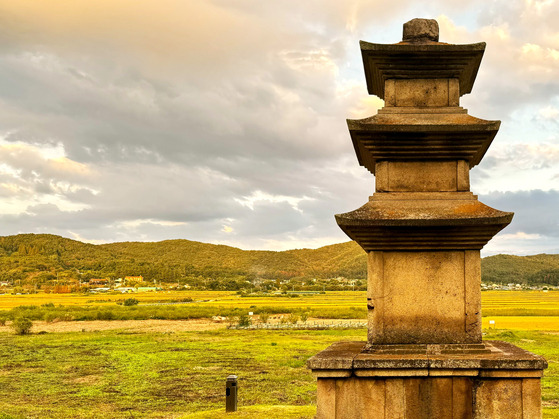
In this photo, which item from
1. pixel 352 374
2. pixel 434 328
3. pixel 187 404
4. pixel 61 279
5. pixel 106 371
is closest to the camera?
pixel 352 374

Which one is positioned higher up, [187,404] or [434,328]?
[434,328]

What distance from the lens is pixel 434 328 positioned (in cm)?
748

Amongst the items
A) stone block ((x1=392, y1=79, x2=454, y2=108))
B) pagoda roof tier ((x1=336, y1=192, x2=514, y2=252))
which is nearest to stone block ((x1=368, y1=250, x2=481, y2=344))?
pagoda roof tier ((x1=336, y1=192, x2=514, y2=252))

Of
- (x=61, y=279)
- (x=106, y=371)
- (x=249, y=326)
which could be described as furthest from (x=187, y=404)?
(x=61, y=279)

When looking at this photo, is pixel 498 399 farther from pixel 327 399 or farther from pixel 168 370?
pixel 168 370

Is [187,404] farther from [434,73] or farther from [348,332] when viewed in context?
[348,332]

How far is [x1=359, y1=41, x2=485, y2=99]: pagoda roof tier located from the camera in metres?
8.05

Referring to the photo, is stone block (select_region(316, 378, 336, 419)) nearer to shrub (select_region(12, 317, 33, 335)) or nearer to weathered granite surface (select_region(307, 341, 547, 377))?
weathered granite surface (select_region(307, 341, 547, 377))

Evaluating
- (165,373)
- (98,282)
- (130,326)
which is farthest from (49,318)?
(98,282)

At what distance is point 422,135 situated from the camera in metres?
7.77

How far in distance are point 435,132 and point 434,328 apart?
3.10 metres

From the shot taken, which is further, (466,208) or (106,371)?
(106,371)

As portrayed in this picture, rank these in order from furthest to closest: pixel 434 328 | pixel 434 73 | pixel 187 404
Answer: pixel 187 404 < pixel 434 73 < pixel 434 328

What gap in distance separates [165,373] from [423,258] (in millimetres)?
19353
